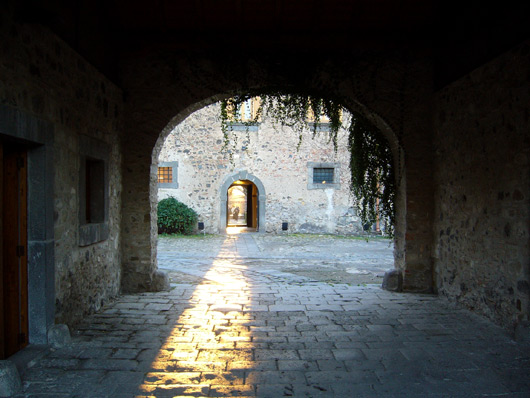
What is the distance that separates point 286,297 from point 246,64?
123 inches

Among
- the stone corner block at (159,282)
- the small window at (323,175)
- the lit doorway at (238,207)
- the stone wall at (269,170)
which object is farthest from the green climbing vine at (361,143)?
the lit doorway at (238,207)

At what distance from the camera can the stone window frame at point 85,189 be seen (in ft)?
14.1

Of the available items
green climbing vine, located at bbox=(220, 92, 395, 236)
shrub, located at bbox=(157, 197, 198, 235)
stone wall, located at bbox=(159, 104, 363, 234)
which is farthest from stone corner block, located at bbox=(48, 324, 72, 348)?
stone wall, located at bbox=(159, 104, 363, 234)

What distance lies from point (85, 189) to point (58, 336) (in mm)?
1632

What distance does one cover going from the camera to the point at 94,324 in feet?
13.7

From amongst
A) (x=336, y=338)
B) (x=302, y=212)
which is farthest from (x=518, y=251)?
(x=302, y=212)

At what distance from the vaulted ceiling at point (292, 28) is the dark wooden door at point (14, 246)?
142cm

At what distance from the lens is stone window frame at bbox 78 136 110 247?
4.30 meters

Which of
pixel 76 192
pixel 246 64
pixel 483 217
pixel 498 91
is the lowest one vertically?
pixel 483 217

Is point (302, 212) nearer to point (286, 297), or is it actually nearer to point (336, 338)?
point (286, 297)

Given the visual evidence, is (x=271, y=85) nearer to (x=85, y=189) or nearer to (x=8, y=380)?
(x=85, y=189)

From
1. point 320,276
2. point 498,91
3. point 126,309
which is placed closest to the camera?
point 498,91

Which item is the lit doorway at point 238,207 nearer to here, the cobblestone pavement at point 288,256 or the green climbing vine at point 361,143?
the cobblestone pavement at point 288,256

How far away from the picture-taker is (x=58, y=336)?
11.6 ft
